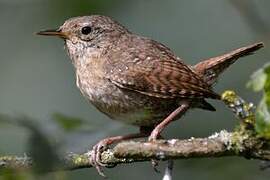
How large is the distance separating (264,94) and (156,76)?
2198 mm

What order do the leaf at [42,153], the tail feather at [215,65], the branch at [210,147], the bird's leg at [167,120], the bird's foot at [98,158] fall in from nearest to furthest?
the leaf at [42,153] < the branch at [210,147] < the bird's foot at [98,158] < the bird's leg at [167,120] < the tail feather at [215,65]

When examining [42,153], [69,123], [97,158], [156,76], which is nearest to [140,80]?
[156,76]

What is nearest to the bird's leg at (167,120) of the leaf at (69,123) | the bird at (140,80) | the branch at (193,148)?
the bird at (140,80)

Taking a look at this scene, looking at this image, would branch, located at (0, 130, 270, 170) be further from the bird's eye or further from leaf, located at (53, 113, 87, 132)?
the bird's eye

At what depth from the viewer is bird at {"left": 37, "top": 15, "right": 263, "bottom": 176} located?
413 centimetres

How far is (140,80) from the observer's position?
4.19m

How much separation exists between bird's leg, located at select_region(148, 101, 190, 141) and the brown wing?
0.30ft

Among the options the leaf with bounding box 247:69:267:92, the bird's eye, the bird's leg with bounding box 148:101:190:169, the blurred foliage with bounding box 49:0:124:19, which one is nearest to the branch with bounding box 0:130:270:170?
the leaf with bounding box 247:69:267:92

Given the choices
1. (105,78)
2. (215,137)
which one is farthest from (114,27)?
(215,137)

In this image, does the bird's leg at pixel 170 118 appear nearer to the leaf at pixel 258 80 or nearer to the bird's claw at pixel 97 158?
the bird's claw at pixel 97 158

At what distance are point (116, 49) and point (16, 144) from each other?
1.25 metres

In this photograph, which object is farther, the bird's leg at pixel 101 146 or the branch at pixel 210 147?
the bird's leg at pixel 101 146

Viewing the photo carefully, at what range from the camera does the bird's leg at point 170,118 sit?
12.6ft

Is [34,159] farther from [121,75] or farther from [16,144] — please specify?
[16,144]
